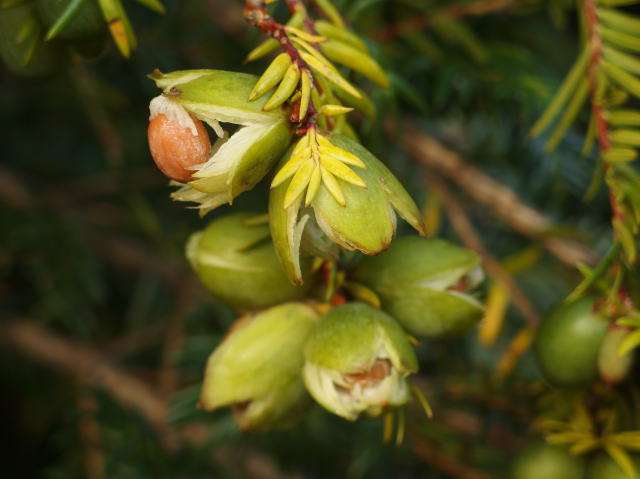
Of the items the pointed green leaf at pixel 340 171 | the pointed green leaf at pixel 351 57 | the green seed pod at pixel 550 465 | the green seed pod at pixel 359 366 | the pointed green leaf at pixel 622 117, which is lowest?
the green seed pod at pixel 550 465

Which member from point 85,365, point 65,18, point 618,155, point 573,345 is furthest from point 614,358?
point 85,365

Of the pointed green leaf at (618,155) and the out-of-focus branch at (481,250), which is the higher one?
the pointed green leaf at (618,155)

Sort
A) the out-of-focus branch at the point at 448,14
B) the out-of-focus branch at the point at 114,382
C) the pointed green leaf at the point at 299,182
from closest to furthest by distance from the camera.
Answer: the pointed green leaf at the point at 299,182, the out-of-focus branch at the point at 448,14, the out-of-focus branch at the point at 114,382

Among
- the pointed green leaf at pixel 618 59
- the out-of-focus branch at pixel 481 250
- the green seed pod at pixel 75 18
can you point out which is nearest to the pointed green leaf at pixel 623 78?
the pointed green leaf at pixel 618 59

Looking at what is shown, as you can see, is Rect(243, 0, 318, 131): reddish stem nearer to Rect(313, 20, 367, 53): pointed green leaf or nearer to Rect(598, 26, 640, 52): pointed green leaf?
Rect(313, 20, 367, 53): pointed green leaf

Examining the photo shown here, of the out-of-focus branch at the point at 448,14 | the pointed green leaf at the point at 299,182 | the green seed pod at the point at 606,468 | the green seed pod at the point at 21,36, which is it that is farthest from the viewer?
the out-of-focus branch at the point at 448,14

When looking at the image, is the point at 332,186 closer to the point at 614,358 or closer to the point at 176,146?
the point at 176,146

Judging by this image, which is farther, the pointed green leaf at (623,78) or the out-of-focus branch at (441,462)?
the out-of-focus branch at (441,462)

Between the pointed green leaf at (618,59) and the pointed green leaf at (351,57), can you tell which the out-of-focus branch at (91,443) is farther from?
the pointed green leaf at (618,59)
